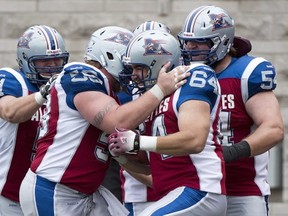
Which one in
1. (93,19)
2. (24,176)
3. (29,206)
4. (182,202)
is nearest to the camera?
(182,202)

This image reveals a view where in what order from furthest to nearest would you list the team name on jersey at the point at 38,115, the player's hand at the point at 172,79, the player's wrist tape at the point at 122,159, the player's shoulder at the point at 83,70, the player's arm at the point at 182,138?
1. the team name on jersey at the point at 38,115
2. the player's wrist tape at the point at 122,159
3. the player's shoulder at the point at 83,70
4. the player's hand at the point at 172,79
5. the player's arm at the point at 182,138

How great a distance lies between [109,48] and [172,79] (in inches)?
32.8

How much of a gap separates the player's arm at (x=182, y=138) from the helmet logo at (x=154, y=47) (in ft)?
1.48

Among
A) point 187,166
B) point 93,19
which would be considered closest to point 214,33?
point 187,166

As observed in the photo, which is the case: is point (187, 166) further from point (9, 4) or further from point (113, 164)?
point (9, 4)

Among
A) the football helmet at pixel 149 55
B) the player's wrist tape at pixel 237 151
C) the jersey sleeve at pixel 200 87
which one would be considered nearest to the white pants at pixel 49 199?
the football helmet at pixel 149 55

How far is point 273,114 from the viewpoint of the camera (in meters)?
8.45

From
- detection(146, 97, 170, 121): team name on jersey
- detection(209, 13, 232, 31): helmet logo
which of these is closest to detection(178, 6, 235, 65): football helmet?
detection(209, 13, 232, 31): helmet logo

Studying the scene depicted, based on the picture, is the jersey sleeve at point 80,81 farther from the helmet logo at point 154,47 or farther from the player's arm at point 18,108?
the player's arm at point 18,108

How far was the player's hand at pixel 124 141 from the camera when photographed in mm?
7566

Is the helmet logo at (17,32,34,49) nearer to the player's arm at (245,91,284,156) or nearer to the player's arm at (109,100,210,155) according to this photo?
the player's arm at (245,91,284,156)

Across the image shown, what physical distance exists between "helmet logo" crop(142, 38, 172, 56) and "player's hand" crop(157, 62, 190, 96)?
162 mm

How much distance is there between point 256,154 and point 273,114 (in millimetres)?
265

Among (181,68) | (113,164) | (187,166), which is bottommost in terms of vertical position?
(113,164)
